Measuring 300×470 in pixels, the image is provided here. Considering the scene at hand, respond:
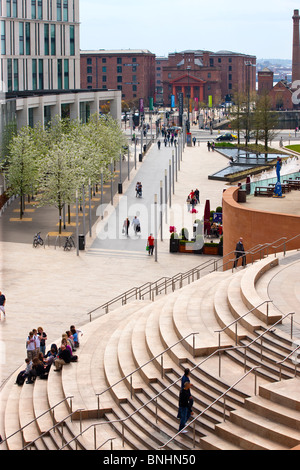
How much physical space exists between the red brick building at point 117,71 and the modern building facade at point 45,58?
86097mm

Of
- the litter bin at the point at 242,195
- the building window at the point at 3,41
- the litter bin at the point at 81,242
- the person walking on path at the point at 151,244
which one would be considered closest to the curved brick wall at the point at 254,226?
the litter bin at the point at 242,195

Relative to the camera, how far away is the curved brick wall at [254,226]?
2789 cm

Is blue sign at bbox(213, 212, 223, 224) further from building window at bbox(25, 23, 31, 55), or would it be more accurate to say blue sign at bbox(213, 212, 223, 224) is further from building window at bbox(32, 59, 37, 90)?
building window at bbox(32, 59, 37, 90)

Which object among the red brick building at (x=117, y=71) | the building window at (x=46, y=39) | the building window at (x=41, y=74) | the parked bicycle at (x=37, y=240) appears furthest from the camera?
the red brick building at (x=117, y=71)

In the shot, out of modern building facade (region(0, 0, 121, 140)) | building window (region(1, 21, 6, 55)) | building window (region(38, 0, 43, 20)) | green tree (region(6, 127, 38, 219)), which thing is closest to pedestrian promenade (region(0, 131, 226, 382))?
green tree (region(6, 127, 38, 219))

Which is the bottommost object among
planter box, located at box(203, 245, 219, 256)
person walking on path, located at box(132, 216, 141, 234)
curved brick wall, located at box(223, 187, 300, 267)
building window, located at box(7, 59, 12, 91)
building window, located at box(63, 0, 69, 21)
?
planter box, located at box(203, 245, 219, 256)

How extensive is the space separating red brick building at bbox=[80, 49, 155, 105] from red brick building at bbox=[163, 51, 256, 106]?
12740 mm

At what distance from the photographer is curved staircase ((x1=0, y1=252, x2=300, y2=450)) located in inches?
614

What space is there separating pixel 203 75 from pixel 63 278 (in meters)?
157

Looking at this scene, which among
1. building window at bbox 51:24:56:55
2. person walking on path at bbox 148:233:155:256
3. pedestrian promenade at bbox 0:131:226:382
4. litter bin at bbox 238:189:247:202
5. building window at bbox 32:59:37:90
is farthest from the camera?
building window at bbox 51:24:56:55

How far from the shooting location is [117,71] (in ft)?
570

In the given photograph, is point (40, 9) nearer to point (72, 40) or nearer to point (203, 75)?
point (72, 40)

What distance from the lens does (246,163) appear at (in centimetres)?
7412

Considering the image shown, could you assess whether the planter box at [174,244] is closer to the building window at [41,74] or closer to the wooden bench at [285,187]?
the wooden bench at [285,187]
